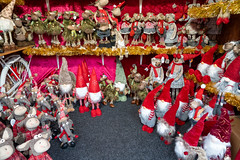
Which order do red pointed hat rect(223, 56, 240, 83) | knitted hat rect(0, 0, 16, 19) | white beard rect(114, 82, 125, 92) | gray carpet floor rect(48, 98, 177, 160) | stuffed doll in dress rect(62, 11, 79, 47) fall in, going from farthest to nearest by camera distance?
white beard rect(114, 82, 125, 92) → stuffed doll in dress rect(62, 11, 79, 47) → knitted hat rect(0, 0, 16, 19) → gray carpet floor rect(48, 98, 177, 160) → red pointed hat rect(223, 56, 240, 83)

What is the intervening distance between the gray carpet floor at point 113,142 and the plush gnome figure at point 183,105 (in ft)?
1.06

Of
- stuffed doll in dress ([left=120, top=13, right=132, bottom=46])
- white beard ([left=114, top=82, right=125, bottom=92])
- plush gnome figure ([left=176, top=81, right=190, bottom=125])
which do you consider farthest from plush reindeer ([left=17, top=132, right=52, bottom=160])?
stuffed doll in dress ([left=120, top=13, right=132, bottom=46])

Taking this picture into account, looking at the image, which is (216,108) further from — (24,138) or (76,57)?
(76,57)

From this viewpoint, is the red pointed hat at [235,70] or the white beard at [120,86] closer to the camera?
the red pointed hat at [235,70]

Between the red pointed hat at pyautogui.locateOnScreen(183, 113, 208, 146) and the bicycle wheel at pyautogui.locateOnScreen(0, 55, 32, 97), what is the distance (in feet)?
5.60

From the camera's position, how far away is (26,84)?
5.49 feet

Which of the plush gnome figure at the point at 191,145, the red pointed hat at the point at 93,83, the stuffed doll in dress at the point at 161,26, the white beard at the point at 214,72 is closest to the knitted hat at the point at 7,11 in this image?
the red pointed hat at the point at 93,83

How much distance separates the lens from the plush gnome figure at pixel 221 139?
1012mm

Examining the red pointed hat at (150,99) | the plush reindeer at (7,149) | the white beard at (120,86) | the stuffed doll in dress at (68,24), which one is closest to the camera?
the plush reindeer at (7,149)

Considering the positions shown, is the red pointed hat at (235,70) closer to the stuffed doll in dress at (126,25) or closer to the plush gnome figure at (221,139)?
the plush gnome figure at (221,139)

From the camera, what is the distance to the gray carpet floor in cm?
132

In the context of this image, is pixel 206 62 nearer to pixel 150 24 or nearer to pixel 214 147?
pixel 150 24

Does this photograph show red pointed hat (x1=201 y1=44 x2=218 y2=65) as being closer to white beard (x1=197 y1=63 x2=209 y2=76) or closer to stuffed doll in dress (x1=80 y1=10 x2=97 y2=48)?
white beard (x1=197 y1=63 x2=209 y2=76)

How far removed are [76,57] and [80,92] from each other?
625 millimetres
